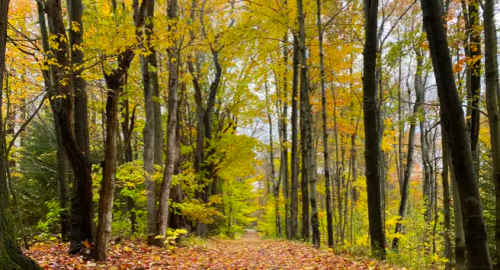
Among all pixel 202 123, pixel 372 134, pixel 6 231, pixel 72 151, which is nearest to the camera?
pixel 6 231

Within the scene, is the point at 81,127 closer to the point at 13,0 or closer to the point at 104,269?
the point at 104,269

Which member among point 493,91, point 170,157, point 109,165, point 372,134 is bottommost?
point 109,165

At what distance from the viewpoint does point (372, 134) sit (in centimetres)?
727

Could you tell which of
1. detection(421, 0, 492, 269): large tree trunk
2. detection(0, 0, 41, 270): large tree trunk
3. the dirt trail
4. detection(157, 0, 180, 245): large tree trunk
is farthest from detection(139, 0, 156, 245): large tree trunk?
the dirt trail

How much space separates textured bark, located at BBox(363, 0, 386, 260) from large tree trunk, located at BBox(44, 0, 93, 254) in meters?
6.01

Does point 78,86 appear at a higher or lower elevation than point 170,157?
higher

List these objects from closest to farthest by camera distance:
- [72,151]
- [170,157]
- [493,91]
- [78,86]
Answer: [493,91], [72,151], [78,86], [170,157]

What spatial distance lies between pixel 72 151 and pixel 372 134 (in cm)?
640

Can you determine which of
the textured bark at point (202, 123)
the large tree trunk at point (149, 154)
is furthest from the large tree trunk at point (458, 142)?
the textured bark at point (202, 123)

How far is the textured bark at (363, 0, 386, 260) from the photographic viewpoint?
23.0 feet

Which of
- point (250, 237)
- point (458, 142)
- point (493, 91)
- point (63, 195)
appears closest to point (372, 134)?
point (493, 91)

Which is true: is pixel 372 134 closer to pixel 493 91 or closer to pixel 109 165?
pixel 493 91

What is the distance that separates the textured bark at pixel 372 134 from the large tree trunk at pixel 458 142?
11.0 ft

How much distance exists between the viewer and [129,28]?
16.0 ft
